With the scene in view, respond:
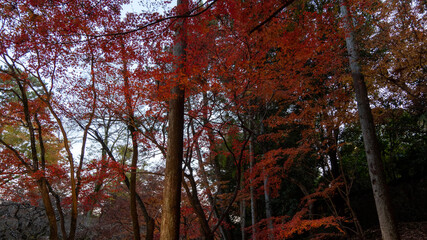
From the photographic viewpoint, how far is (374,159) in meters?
4.92

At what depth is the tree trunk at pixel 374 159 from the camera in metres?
4.64

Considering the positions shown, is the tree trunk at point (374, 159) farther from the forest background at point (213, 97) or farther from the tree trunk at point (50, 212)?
the tree trunk at point (50, 212)

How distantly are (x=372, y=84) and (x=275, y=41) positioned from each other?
4.22 meters

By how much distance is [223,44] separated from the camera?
586cm

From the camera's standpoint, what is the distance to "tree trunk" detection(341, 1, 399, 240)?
4.64 meters

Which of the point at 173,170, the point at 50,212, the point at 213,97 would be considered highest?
the point at 213,97

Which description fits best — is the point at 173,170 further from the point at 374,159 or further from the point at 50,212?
the point at 374,159

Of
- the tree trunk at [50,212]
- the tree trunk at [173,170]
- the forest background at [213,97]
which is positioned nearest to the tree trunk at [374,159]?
the forest background at [213,97]

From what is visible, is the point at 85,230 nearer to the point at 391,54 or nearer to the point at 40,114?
the point at 40,114

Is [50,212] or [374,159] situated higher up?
[374,159]

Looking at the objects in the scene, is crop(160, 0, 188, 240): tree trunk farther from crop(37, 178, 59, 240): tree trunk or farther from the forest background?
crop(37, 178, 59, 240): tree trunk

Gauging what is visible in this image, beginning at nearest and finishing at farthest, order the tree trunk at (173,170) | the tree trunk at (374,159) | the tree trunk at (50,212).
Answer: the tree trunk at (173,170)
the tree trunk at (374,159)
the tree trunk at (50,212)

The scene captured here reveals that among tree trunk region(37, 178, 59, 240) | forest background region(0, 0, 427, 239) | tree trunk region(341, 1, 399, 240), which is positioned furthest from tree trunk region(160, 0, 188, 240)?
tree trunk region(341, 1, 399, 240)

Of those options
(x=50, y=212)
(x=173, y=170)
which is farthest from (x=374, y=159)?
(x=50, y=212)
